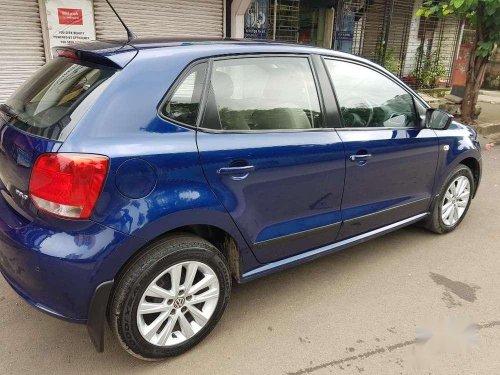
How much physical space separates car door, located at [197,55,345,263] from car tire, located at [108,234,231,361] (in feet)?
0.95

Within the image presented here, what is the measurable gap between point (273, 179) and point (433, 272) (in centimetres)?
171

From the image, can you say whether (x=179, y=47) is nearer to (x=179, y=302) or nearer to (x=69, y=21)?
(x=179, y=302)

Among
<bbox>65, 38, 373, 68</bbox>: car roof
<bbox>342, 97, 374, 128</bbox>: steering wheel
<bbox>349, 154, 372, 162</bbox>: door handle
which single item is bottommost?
<bbox>349, 154, 372, 162</bbox>: door handle

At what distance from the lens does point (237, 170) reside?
2322 mm

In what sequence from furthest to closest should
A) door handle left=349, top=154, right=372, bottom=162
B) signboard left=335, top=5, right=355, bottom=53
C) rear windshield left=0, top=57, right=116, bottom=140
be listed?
signboard left=335, top=5, right=355, bottom=53, door handle left=349, top=154, right=372, bottom=162, rear windshield left=0, top=57, right=116, bottom=140

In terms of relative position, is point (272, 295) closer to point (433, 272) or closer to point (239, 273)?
point (239, 273)

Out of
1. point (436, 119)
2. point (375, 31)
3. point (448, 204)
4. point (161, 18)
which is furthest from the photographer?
point (375, 31)

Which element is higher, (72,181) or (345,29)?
(345,29)

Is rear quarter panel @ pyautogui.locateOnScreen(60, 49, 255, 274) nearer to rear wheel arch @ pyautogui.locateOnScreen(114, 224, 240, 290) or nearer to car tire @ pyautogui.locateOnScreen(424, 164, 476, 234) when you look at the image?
rear wheel arch @ pyautogui.locateOnScreen(114, 224, 240, 290)

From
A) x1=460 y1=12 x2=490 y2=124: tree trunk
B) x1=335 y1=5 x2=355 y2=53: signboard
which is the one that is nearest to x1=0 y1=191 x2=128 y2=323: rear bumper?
x1=460 y1=12 x2=490 y2=124: tree trunk

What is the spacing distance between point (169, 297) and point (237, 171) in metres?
0.76

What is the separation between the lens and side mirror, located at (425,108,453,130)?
11.2 feet

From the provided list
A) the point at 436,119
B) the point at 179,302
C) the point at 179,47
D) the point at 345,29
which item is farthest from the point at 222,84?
the point at 345,29

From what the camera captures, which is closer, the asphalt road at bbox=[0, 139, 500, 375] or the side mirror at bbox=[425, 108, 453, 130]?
the asphalt road at bbox=[0, 139, 500, 375]
